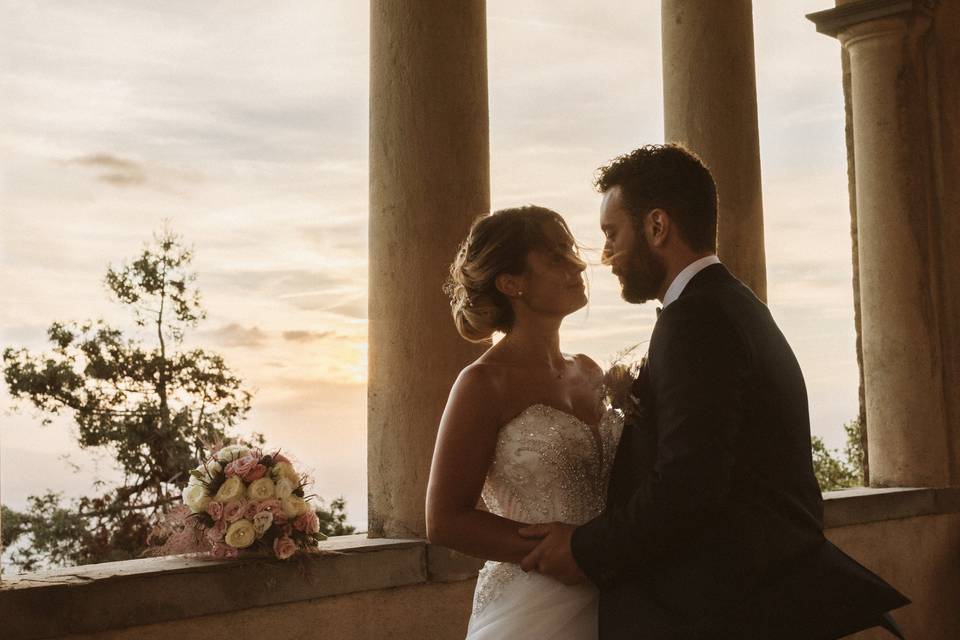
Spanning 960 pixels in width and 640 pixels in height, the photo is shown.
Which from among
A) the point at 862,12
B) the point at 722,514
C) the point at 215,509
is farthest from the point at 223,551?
the point at 862,12

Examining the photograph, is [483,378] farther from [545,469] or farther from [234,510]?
[234,510]

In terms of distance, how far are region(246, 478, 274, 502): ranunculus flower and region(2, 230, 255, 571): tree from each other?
30.4ft

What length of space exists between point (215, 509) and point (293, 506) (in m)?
0.48

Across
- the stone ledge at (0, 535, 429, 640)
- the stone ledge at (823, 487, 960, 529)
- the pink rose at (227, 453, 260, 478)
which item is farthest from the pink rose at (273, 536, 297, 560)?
the stone ledge at (823, 487, 960, 529)

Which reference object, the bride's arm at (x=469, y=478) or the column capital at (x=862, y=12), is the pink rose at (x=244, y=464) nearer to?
the bride's arm at (x=469, y=478)

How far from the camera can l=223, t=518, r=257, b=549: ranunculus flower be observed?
6.29 m

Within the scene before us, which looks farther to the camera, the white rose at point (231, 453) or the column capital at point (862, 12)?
the column capital at point (862, 12)

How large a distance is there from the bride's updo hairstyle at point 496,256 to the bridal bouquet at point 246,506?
191 cm

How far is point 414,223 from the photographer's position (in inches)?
305

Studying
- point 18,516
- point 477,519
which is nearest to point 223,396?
point 18,516

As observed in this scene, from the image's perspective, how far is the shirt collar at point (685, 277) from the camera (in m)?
4.46

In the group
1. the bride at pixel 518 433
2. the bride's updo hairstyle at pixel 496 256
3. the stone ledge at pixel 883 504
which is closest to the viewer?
the bride at pixel 518 433

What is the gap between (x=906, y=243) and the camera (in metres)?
12.4

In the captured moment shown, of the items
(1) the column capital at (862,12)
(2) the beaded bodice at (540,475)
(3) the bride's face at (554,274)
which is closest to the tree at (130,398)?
(1) the column capital at (862,12)
